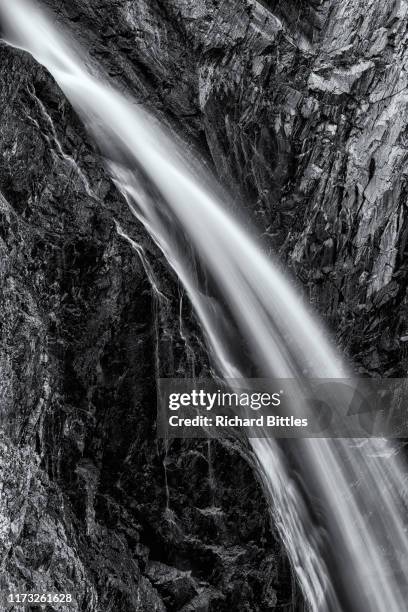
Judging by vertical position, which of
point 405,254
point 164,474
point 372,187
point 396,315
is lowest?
point 164,474

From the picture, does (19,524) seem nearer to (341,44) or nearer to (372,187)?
(372,187)

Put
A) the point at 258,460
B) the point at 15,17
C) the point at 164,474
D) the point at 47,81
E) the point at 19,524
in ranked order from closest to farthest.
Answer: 1. the point at 19,524
2. the point at 164,474
3. the point at 258,460
4. the point at 47,81
5. the point at 15,17

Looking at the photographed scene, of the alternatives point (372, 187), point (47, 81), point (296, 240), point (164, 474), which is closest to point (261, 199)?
point (296, 240)

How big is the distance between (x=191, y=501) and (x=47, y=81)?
235 inches

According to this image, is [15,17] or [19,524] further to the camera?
[15,17]

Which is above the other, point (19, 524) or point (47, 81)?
point (47, 81)

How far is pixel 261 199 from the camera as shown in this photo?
11.8 meters

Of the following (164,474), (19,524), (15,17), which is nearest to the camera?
(19,524)

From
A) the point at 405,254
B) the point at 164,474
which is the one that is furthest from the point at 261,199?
the point at 164,474

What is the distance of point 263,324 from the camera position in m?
10.3

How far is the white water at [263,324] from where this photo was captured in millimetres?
9055

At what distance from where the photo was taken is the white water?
9055mm

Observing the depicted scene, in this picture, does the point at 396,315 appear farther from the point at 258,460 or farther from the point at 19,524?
the point at 19,524

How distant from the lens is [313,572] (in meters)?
8.49
